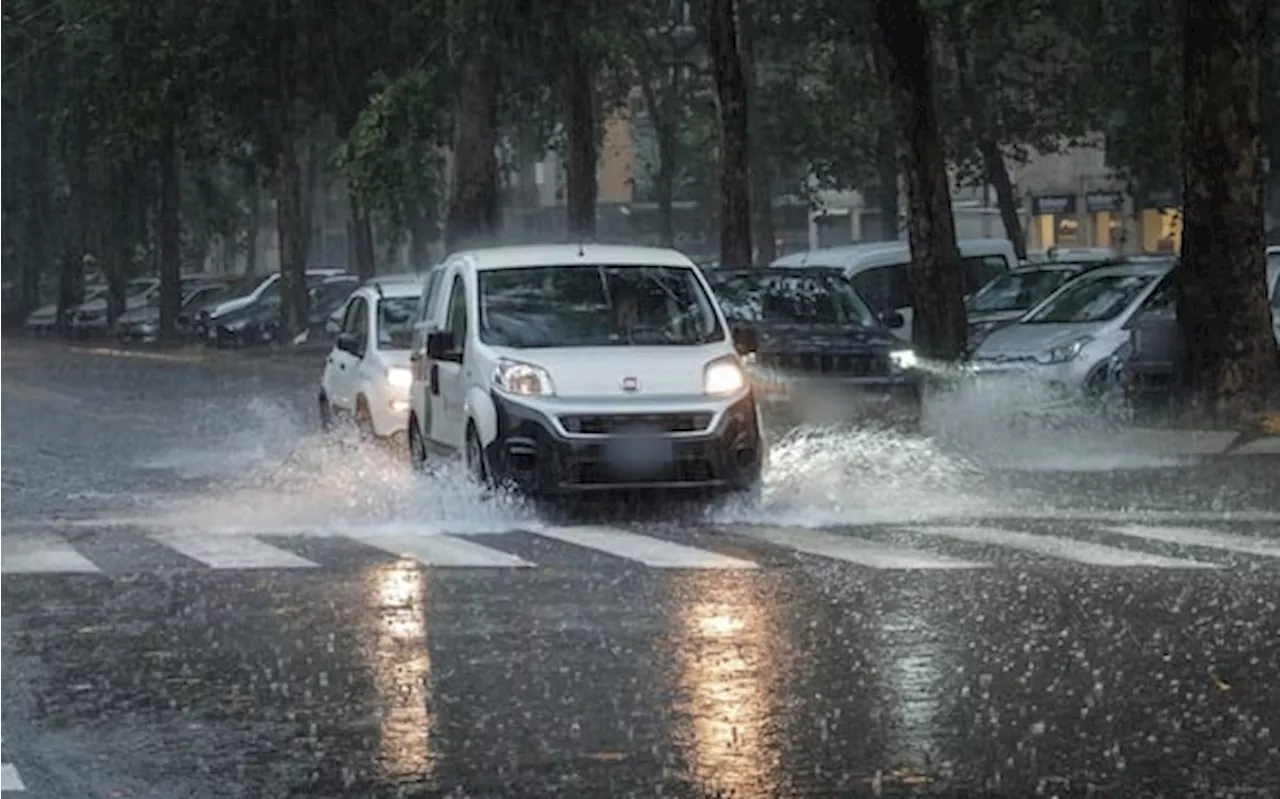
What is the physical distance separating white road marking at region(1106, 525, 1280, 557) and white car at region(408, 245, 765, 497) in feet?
8.24

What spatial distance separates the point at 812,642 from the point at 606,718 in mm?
1840

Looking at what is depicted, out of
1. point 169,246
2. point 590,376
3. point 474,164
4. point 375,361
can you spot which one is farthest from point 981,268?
point 169,246

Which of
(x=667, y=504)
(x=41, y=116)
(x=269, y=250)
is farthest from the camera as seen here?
(x=269, y=250)

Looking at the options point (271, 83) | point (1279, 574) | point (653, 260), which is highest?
point (271, 83)

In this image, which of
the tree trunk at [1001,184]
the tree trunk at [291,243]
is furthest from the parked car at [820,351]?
the tree trunk at [291,243]

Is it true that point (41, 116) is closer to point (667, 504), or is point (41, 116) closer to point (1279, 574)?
point (667, 504)

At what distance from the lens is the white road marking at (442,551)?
13883 millimetres

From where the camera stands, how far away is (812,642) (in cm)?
1098

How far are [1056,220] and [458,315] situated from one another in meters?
A: 48.6

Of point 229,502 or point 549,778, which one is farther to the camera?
point 229,502

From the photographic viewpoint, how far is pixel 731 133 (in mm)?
29875

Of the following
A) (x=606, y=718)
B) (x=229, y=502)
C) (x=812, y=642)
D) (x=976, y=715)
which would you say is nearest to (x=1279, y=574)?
(x=812, y=642)

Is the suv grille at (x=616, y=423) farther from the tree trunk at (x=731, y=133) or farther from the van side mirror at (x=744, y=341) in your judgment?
the tree trunk at (x=731, y=133)

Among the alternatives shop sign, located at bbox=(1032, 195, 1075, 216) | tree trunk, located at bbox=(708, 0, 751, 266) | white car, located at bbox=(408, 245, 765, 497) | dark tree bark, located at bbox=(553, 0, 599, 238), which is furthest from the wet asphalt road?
shop sign, located at bbox=(1032, 195, 1075, 216)
